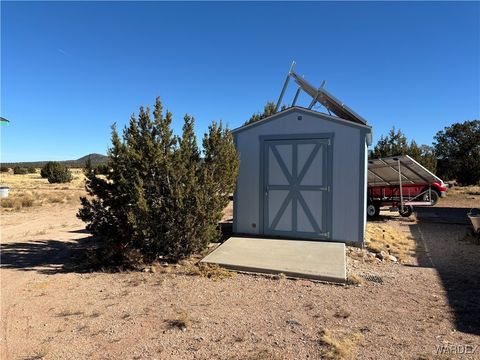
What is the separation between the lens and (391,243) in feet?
29.1

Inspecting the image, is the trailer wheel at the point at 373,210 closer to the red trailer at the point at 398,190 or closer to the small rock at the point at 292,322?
the red trailer at the point at 398,190

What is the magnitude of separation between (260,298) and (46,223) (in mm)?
11144

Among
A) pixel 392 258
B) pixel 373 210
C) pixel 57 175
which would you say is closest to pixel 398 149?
pixel 373 210

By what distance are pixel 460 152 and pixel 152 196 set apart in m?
36.4

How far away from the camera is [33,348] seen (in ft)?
11.7

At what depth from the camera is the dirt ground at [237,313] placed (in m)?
3.51

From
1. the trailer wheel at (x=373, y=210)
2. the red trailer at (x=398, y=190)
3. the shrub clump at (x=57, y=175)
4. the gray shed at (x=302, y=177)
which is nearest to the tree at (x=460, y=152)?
the red trailer at (x=398, y=190)

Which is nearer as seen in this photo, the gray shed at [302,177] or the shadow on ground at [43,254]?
the shadow on ground at [43,254]

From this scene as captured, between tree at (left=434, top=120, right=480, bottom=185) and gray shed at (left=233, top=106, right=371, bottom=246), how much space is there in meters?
28.6

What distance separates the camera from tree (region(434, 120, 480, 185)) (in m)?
31.2

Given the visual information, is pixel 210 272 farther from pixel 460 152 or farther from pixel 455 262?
pixel 460 152

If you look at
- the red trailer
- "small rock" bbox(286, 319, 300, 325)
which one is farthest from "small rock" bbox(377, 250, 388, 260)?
the red trailer

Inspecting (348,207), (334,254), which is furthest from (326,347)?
(348,207)

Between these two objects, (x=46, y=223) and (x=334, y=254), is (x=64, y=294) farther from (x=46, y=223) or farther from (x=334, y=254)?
(x=46, y=223)
